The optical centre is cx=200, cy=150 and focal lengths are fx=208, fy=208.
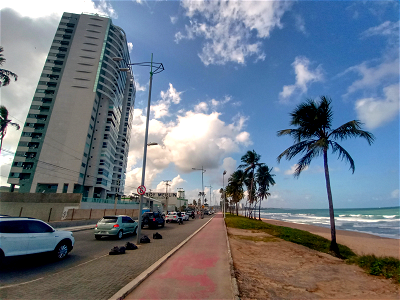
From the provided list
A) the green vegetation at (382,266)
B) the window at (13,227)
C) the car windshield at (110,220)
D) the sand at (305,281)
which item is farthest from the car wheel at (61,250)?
the green vegetation at (382,266)

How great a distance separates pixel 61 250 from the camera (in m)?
8.08

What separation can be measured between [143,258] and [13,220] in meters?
4.59

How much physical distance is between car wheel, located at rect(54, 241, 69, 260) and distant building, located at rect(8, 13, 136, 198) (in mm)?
51276

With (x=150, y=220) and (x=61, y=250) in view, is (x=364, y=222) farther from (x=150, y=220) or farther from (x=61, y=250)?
(x=61, y=250)

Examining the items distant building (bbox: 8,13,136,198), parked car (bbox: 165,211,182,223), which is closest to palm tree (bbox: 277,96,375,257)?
parked car (bbox: 165,211,182,223)

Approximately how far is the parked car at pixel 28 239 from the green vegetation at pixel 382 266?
40.8 ft

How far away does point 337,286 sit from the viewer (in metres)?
6.80

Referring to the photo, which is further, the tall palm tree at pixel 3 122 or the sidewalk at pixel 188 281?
the tall palm tree at pixel 3 122

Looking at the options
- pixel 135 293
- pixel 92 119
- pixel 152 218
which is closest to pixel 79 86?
pixel 92 119

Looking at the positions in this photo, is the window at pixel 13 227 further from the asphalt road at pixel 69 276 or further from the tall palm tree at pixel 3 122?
the tall palm tree at pixel 3 122

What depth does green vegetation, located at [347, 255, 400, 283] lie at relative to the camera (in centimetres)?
787

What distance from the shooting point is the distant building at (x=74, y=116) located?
2035 inches

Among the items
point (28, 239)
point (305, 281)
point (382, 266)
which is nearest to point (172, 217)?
point (28, 239)

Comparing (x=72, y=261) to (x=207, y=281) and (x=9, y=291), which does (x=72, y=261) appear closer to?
→ (x=9, y=291)
